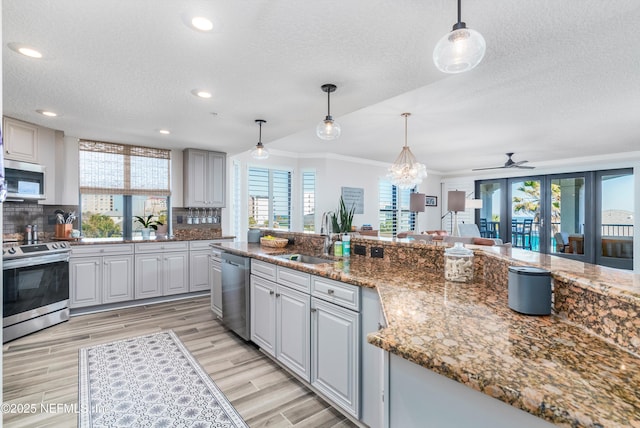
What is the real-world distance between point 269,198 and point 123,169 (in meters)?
2.52

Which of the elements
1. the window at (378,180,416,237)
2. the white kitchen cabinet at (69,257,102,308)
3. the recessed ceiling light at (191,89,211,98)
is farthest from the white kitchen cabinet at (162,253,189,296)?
the window at (378,180,416,237)

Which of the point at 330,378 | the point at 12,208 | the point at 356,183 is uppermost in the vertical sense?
the point at 356,183

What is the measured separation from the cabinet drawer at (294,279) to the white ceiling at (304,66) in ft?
4.84

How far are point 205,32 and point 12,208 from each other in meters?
3.68

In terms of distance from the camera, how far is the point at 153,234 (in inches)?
192

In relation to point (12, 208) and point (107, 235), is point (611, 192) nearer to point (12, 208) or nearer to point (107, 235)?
point (107, 235)

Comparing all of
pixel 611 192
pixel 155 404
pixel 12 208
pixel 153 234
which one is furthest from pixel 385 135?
pixel 611 192

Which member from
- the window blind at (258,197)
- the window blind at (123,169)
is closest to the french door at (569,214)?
the window blind at (258,197)

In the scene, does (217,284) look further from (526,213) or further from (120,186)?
(526,213)

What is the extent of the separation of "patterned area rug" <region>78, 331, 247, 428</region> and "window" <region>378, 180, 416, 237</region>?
19.1 feet

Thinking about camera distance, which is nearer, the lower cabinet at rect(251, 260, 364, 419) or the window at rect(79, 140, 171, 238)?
the lower cabinet at rect(251, 260, 364, 419)

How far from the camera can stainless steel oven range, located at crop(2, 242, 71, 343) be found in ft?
10.1

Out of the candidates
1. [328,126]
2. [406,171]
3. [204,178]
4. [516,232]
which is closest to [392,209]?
[516,232]

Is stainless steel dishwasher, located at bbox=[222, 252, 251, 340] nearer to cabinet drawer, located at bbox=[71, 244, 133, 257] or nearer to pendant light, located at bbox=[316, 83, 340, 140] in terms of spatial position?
pendant light, located at bbox=[316, 83, 340, 140]
